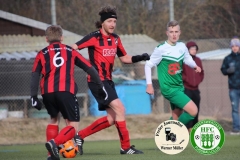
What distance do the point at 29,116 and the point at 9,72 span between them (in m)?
1.24

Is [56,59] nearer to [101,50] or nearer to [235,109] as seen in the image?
[101,50]

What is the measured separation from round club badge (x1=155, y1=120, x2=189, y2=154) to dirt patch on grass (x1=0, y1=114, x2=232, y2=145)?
729 centimetres

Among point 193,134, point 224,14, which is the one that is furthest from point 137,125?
point 224,14

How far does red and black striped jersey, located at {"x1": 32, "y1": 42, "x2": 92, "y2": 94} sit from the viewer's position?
862 cm

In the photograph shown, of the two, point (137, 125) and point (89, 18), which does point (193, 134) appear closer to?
point (137, 125)

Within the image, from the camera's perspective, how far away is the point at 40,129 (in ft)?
53.1

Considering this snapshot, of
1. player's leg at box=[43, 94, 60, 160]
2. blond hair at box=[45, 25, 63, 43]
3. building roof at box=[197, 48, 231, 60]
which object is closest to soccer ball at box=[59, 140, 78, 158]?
player's leg at box=[43, 94, 60, 160]

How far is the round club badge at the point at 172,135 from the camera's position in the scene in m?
8.70

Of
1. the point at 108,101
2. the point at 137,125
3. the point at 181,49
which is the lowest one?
the point at 137,125

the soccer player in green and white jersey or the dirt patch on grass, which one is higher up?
the soccer player in green and white jersey

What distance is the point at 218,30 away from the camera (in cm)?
2808

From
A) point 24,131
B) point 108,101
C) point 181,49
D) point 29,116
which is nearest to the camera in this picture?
point 108,101

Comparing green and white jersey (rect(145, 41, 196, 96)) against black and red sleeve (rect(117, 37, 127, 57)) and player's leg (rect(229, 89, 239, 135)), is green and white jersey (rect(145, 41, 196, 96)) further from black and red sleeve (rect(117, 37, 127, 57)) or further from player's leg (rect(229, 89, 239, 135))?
player's leg (rect(229, 89, 239, 135))

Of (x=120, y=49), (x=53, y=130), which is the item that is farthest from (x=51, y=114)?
(x=120, y=49)
